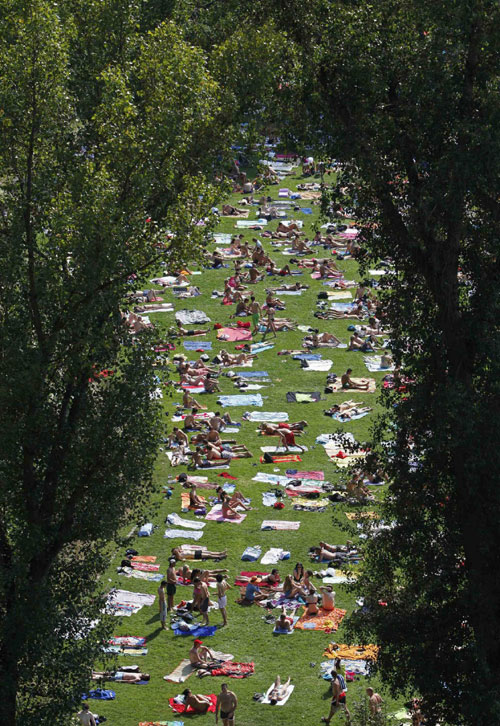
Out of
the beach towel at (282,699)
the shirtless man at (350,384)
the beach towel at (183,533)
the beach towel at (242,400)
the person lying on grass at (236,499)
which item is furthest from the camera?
the shirtless man at (350,384)

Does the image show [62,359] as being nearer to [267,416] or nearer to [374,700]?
[374,700]

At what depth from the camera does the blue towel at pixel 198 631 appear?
27109mm

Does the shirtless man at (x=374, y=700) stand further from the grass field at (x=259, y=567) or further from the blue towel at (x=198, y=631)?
the blue towel at (x=198, y=631)

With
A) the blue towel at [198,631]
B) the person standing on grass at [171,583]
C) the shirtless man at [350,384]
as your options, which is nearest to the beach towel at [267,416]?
the shirtless man at [350,384]

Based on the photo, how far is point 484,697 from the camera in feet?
55.0

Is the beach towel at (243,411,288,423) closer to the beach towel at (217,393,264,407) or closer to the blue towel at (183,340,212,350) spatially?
the beach towel at (217,393,264,407)

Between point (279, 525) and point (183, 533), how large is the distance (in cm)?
272

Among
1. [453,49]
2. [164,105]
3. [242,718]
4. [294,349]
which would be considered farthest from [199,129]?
[294,349]

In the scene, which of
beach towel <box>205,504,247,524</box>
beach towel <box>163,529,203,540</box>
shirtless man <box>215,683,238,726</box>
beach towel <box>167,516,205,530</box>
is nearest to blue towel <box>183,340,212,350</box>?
beach towel <box>205,504,247,524</box>

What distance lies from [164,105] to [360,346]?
2285 cm

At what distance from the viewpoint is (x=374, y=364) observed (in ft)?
Answer: 140

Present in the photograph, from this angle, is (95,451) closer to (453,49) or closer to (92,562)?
(92,562)

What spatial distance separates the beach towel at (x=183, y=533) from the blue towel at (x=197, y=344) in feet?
45.0

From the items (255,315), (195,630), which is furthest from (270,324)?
(195,630)
